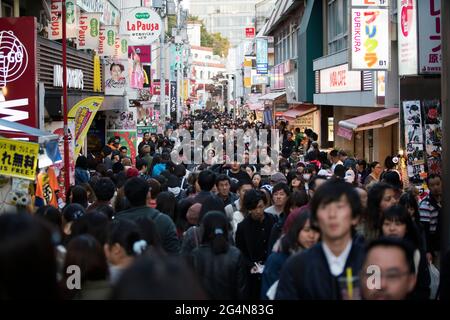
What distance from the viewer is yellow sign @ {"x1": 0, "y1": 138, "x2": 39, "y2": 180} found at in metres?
9.44

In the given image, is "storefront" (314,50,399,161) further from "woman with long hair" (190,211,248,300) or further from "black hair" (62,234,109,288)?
"black hair" (62,234,109,288)

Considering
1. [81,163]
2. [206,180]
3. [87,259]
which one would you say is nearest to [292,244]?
[87,259]

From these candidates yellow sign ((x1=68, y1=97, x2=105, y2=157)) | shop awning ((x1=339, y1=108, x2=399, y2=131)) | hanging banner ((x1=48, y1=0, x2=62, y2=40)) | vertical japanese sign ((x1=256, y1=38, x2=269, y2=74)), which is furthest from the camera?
vertical japanese sign ((x1=256, y1=38, x2=269, y2=74))

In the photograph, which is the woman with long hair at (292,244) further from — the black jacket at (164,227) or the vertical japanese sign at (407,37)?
the vertical japanese sign at (407,37)

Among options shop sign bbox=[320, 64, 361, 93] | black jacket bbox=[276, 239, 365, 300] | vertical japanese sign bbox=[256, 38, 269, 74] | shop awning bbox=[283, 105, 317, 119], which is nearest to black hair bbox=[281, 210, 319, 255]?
black jacket bbox=[276, 239, 365, 300]

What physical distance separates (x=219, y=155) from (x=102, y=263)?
1410 centimetres

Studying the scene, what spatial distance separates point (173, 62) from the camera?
6116cm

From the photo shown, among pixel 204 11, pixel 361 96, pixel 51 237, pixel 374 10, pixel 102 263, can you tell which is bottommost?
pixel 102 263

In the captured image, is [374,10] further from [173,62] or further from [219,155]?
[173,62]

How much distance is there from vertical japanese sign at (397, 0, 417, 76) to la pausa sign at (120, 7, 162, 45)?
13.9 metres

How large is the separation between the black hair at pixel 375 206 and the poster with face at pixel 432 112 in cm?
690

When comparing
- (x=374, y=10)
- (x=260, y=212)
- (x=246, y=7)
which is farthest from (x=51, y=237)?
(x=246, y=7)

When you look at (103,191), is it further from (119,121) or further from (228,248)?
(119,121)

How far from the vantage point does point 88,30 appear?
66.6ft
